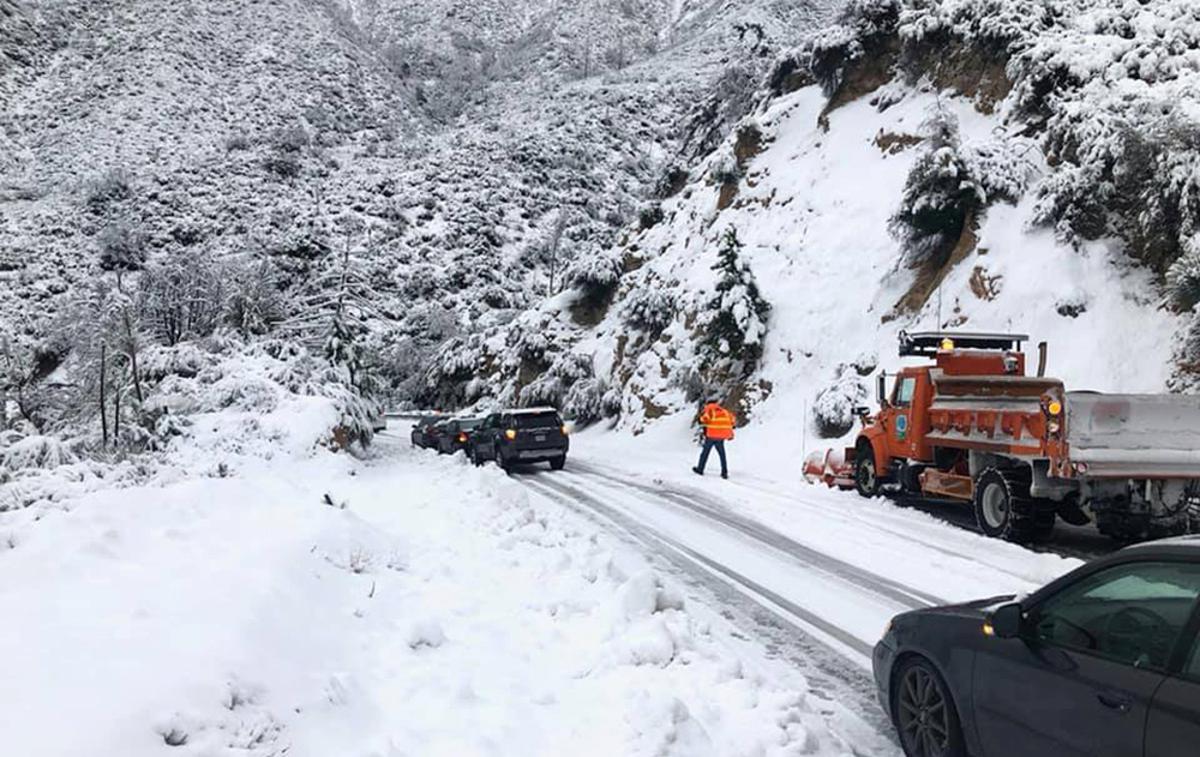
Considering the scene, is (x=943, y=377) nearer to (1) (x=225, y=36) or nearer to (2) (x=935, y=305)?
(2) (x=935, y=305)

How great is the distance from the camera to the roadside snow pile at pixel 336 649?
11.6 ft

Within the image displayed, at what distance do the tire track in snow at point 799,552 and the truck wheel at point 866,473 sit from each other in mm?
2473

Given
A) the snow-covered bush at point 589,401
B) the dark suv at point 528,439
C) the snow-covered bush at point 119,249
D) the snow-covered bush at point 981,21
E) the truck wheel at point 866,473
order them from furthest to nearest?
A: the snow-covered bush at point 119,249, the snow-covered bush at point 589,401, the snow-covered bush at point 981,21, the dark suv at point 528,439, the truck wheel at point 866,473

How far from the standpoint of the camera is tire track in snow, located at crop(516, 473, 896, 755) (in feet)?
15.7

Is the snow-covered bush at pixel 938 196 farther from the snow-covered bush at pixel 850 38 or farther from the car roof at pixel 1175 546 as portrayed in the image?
the car roof at pixel 1175 546

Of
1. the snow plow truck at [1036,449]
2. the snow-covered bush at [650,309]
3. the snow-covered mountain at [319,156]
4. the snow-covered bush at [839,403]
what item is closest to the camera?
the snow plow truck at [1036,449]

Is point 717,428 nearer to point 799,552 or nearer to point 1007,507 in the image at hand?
point 799,552

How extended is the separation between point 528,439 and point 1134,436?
12502 mm

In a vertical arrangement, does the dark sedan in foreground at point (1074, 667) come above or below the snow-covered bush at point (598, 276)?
below

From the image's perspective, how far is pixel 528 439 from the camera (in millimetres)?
18438

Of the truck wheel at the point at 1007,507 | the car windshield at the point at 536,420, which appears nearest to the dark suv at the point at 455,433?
the car windshield at the point at 536,420

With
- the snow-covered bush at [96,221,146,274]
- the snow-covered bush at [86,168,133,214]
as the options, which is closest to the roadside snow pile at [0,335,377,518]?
the snow-covered bush at [96,221,146,274]

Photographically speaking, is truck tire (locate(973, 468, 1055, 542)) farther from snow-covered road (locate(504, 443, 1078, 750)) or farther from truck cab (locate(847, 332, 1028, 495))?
truck cab (locate(847, 332, 1028, 495))

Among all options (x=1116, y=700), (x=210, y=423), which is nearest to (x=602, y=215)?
(x=210, y=423)
